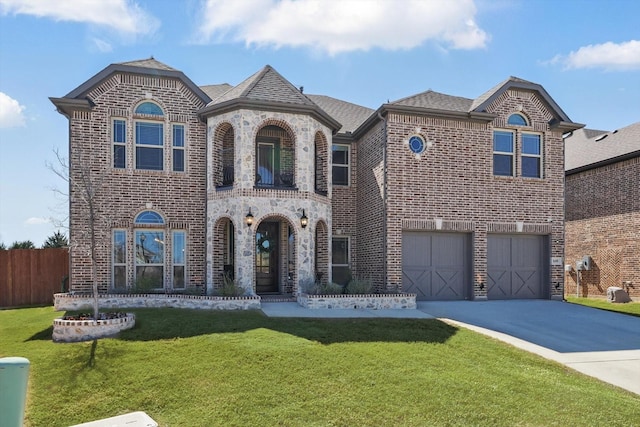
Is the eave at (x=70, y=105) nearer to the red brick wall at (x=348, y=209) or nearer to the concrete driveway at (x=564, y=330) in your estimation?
the red brick wall at (x=348, y=209)

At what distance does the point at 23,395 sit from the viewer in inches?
176

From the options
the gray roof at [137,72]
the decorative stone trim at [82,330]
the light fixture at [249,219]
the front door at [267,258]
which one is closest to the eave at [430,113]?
the front door at [267,258]

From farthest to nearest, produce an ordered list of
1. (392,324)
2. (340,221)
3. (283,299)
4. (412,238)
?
(340,221), (412,238), (283,299), (392,324)

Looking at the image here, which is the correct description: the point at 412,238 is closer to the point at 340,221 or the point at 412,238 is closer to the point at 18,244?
the point at 340,221

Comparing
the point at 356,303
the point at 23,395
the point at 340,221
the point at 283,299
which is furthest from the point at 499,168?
the point at 23,395


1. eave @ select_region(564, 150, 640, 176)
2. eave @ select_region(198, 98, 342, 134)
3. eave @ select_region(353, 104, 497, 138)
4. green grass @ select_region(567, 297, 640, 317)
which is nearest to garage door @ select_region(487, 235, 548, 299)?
green grass @ select_region(567, 297, 640, 317)

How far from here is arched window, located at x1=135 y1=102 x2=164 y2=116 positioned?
44.6 feet

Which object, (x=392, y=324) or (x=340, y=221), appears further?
(x=340, y=221)

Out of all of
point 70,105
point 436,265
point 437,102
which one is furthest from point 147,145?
point 436,265

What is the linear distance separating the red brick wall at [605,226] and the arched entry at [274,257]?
13.3m

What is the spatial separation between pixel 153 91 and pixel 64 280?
6723mm

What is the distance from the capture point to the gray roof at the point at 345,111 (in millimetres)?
17000

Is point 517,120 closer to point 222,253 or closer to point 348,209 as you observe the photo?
point 348,209

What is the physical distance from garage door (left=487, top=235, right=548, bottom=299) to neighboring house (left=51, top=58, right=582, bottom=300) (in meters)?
0.05
